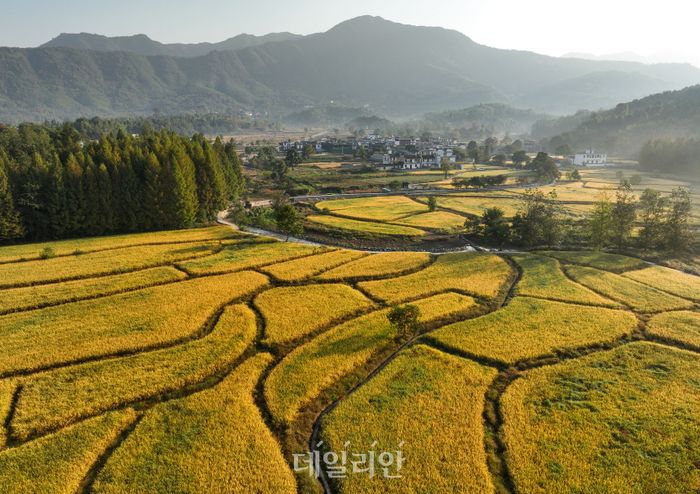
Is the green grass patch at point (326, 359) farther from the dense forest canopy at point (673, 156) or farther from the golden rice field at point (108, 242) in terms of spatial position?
the dense forest canopy at point (673, 156)

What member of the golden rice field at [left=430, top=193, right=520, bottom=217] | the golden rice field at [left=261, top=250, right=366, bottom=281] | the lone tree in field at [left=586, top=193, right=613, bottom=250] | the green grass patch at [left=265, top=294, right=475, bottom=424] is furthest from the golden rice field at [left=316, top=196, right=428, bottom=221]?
the green grass patch at [left=265, top=294, right=475, bottom=424]

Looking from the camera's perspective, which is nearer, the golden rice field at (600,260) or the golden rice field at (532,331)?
the golden rice field at (532,331)

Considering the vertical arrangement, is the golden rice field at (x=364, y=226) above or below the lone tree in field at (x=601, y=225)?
below

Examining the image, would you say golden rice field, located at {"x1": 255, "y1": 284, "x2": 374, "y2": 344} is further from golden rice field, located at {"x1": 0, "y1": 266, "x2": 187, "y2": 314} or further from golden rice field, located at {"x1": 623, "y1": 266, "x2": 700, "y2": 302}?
golden rice field, located at {"x1": 623, "y1": 266, "x2": 700, "y2": 302}

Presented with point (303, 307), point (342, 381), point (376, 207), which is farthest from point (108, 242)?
point (376, 207)

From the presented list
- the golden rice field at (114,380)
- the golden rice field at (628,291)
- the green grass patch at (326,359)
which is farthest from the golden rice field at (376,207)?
the golden rice field at (114,380)

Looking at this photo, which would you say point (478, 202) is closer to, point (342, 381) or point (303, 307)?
point (303, 307)

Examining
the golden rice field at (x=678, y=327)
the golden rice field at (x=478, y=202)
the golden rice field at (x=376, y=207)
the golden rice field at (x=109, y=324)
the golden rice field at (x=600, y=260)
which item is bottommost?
the golden rice field at (x=109, y=324)
